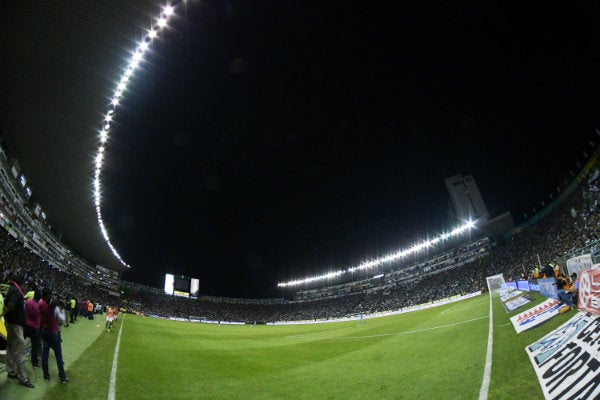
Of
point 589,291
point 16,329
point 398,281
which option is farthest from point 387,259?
point 16,329

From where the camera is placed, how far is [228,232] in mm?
51188

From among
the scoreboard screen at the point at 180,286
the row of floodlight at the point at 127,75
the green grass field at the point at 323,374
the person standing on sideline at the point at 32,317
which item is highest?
the row of floodlight at the point at 127,75

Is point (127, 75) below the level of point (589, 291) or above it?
above

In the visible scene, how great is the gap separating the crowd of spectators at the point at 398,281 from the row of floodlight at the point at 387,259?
5.03 meters

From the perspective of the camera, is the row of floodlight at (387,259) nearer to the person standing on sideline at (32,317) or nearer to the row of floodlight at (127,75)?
the row of floodlight at (127,75)

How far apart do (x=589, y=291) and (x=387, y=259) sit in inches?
2443

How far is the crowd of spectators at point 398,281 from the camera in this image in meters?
25.0

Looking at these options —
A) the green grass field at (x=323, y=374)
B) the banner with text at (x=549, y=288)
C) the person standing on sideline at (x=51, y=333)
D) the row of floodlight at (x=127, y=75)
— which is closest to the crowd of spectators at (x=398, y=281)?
the banner with text at (x=549, y=288)

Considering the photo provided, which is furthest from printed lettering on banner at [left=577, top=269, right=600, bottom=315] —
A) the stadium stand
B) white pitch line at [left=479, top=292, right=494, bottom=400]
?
the stadium stand

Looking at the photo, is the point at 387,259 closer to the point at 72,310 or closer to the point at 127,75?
the point at 72,310

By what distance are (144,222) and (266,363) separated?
3709 centimetres

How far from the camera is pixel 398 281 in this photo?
6694cm

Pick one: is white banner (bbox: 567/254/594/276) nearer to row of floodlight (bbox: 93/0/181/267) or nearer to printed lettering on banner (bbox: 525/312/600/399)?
printed lettering on banner (bbox: 525/312/600/399)

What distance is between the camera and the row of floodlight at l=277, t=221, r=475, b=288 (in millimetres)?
59844
